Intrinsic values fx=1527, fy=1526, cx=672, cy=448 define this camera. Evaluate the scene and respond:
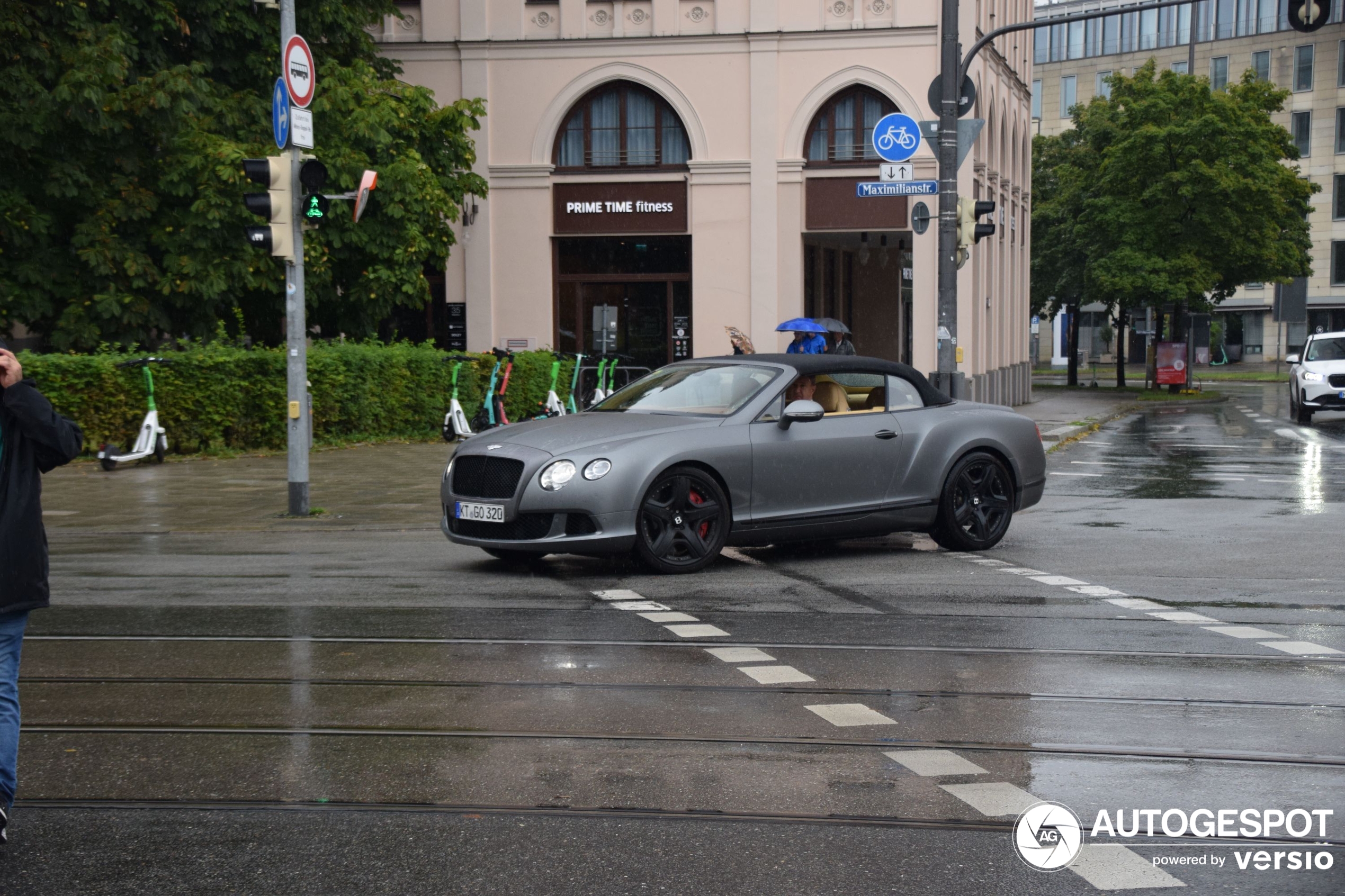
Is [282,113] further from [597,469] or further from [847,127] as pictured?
[847,127]

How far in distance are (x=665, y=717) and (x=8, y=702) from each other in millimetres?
2508

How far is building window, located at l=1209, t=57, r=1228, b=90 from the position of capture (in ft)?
276

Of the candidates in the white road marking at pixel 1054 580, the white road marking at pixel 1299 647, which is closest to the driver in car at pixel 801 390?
the white road marking at pixel 1054 580

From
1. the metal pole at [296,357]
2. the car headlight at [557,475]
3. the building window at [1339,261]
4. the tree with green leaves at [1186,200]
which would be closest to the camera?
the car headlight at [557,475]

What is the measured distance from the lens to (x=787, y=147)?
32.5m

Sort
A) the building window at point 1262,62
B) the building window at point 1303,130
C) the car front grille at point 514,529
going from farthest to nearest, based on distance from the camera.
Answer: the building window at point 1262,62 → the building window at point 1303,130 → the car front grille at point 514,529

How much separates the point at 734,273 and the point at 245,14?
12.4 m

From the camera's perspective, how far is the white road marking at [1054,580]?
32.5 feet

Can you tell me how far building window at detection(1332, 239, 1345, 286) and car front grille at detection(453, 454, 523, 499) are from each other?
79.0 meters

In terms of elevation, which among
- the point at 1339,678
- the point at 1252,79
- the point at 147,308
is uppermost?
the point at 1252,79

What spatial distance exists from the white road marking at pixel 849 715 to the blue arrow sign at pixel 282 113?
893 centimetres

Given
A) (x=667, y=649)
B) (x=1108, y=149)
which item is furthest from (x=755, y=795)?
(x=1108, y=149)

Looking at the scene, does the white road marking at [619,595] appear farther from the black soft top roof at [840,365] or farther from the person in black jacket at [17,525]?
the person in black jacket at [17,525]

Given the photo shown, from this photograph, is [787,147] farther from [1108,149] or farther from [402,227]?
[1108,149]
